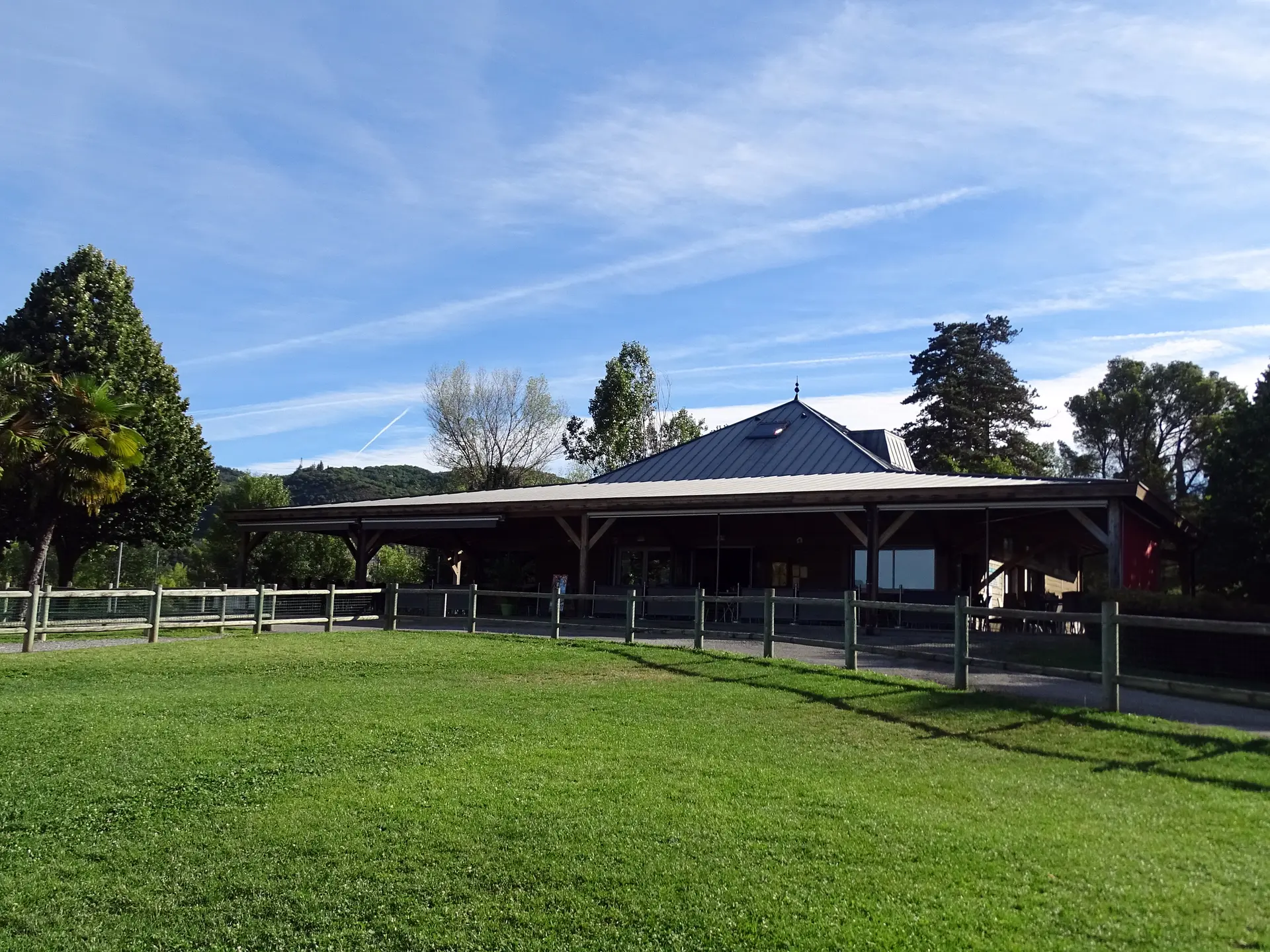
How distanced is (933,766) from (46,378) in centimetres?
2004

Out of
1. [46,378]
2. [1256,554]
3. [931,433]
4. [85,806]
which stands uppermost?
[931,433]

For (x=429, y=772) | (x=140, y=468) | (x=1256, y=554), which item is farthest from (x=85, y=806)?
(x=140, y=468)

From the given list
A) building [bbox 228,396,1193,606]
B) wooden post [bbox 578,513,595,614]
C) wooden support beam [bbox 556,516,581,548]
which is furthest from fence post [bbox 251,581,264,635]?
wooden support beam [bbox 556,516,581,548]

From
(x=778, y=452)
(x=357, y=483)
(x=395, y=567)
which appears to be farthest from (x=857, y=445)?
(x=357, y=483)

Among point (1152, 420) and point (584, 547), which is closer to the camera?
point (584, 547)

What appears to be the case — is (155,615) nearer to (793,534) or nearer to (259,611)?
(259,611)

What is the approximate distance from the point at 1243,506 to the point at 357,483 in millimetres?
64514

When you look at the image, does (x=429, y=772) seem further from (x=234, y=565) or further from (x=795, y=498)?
(x=234, y=565)

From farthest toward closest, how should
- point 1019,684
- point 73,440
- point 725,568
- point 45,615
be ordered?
point 725,568 < point 73,440 < point 45,615 < point 1019,684

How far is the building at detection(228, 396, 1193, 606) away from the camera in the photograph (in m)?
19.0

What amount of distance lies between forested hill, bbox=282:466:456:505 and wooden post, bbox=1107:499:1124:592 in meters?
49.9

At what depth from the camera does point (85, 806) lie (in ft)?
20.0

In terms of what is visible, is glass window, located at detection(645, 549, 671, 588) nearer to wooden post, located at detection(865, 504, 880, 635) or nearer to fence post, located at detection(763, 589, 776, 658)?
wooden post, located at detection(865, 504, 880, 635)

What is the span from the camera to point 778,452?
94.4 ft
